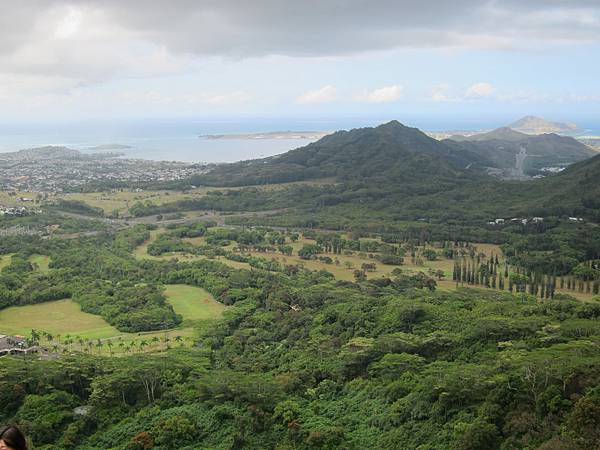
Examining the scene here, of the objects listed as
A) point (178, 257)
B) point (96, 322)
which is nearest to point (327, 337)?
point (96, 322)

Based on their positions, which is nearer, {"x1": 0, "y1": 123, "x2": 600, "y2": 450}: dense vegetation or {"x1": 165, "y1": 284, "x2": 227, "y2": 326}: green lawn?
{"x1": 0, "y1": 123, "x2": 600, "y2": 450}: dense vegetation

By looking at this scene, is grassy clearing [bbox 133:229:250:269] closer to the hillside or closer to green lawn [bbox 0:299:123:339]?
green lawn [bbox 0:299:123:339]

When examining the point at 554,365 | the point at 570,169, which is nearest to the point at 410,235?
the point at 570,169

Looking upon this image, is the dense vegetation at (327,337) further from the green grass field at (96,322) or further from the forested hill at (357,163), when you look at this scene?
the forested hill at (357,163)

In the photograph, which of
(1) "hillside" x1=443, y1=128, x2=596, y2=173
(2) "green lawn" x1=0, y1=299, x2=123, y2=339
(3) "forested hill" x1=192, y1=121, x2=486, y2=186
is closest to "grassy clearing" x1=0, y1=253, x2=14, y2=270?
(2) "green lawn" x1=0, y1=299, x2=123, y2=339

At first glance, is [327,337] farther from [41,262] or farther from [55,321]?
[41,262]
